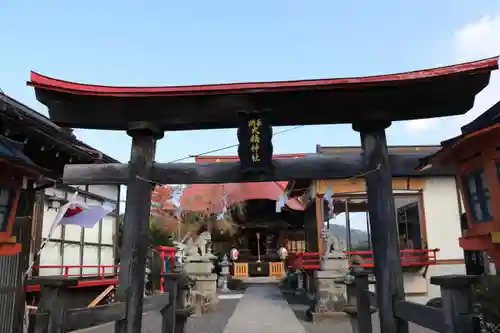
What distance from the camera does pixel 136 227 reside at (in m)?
5.50

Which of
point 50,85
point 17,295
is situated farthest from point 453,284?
point 17,295

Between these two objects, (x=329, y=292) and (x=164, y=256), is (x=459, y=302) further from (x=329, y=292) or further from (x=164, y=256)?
(x=164, y=256)

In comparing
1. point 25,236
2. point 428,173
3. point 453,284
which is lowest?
point 453,284

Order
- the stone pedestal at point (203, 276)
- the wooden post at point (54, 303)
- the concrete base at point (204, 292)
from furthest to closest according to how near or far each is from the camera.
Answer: the stone pedestal at point (203, 276) < the concrete base at point (204, 292) < the wooden post at point (54, 303)

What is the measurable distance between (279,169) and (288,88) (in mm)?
1162

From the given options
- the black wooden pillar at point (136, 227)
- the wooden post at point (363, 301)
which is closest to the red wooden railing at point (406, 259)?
the wooden post at point (363, 301)

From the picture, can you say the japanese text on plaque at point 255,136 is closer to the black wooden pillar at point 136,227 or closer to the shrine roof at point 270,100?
the shrine roof at point 270,100

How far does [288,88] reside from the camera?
534 cm

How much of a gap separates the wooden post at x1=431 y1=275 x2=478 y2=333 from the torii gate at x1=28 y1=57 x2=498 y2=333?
168 centimetres

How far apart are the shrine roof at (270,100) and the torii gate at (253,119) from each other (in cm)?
1

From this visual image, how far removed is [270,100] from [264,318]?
24.5ft

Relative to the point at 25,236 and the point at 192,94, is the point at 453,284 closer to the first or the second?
the point at 192,94

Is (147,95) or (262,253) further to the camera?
(262,253)

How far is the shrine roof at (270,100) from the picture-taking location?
5.27 metres
